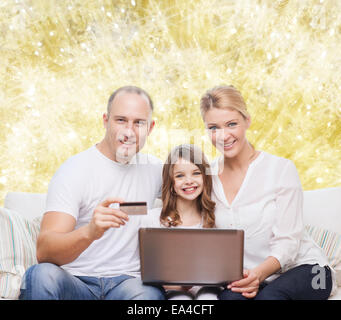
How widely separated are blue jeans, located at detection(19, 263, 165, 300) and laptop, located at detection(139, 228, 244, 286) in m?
0.07

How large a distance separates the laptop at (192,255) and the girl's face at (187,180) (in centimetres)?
30

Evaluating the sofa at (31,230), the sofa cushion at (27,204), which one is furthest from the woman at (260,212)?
the sofa cushion at (27,204)

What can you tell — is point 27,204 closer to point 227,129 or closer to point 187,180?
point 187,180

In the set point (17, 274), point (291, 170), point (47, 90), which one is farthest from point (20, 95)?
point (291, 170)

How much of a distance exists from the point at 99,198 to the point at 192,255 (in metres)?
0.46

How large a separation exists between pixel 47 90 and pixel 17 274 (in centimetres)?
142

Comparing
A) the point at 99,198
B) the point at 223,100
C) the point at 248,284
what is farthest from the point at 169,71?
the point at 248,284

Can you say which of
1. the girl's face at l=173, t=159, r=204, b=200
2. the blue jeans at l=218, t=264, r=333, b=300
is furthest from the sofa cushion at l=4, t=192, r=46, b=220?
the blue jeans at l=218, t=264, r=333, b=300

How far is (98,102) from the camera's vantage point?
271 cm

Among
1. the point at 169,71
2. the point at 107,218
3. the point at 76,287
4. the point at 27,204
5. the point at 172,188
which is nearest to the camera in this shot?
the point at 107,218

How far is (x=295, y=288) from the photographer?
152 centimetres

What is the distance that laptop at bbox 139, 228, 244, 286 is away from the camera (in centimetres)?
142

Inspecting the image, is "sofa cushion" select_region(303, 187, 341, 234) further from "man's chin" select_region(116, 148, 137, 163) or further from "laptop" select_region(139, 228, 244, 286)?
"man's chin" select_region(116, 148, 137, 163)
